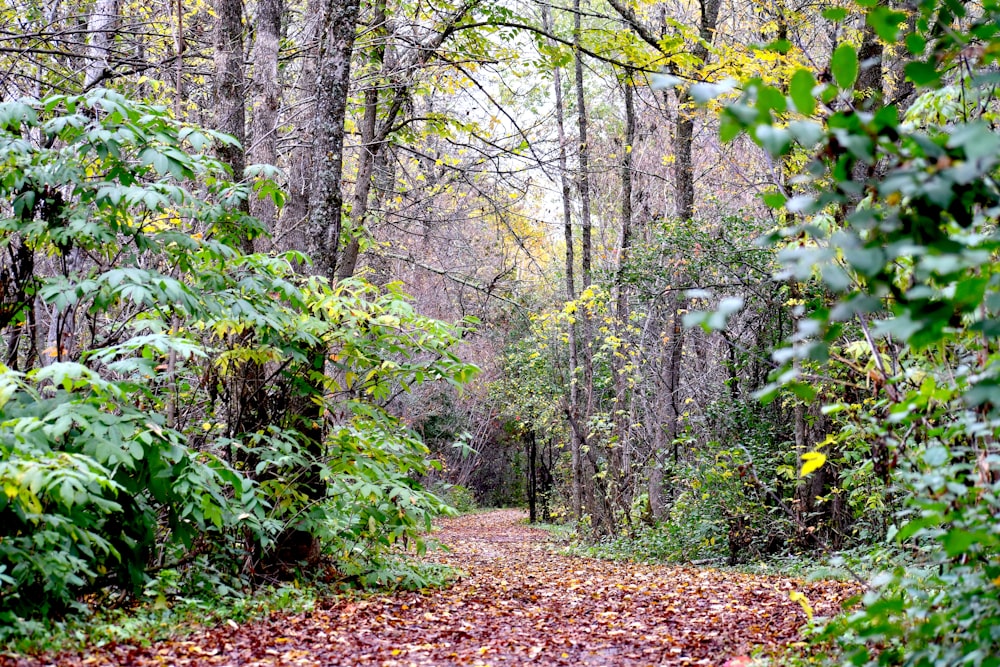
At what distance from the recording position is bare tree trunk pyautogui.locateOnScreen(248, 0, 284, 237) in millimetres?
7160

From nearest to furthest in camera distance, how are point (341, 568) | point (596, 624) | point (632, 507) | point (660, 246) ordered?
point (596, 624), point (341, 568), point (660, 246), point (632, 507)

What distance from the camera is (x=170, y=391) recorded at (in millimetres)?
5316

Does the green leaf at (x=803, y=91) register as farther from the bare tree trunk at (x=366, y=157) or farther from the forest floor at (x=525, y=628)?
the bare tree trunk at (x=366, y=157)

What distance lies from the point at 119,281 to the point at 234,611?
2.10 m

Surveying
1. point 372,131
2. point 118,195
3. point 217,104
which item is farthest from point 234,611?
point 372,131

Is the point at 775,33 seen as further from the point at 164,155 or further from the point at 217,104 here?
the point at 164,155

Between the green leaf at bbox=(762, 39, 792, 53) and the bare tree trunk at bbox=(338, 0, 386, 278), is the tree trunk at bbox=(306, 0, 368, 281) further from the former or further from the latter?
the green leaf at bbox=(762, 39, 792, 53)

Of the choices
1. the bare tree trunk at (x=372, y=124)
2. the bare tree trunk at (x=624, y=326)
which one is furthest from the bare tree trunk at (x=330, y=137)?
the bare tree trunk at (x=624, y=326)

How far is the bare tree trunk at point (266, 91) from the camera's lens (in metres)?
7.16

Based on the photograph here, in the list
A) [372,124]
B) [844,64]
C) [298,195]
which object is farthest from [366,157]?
[844,64]

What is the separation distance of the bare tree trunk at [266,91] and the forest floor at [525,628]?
12.2ft

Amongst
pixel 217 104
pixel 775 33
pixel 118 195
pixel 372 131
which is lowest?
pixel 118 195

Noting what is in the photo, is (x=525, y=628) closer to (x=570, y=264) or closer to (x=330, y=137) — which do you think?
(x=330, y=137)

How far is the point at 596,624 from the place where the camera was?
16.9 feet
